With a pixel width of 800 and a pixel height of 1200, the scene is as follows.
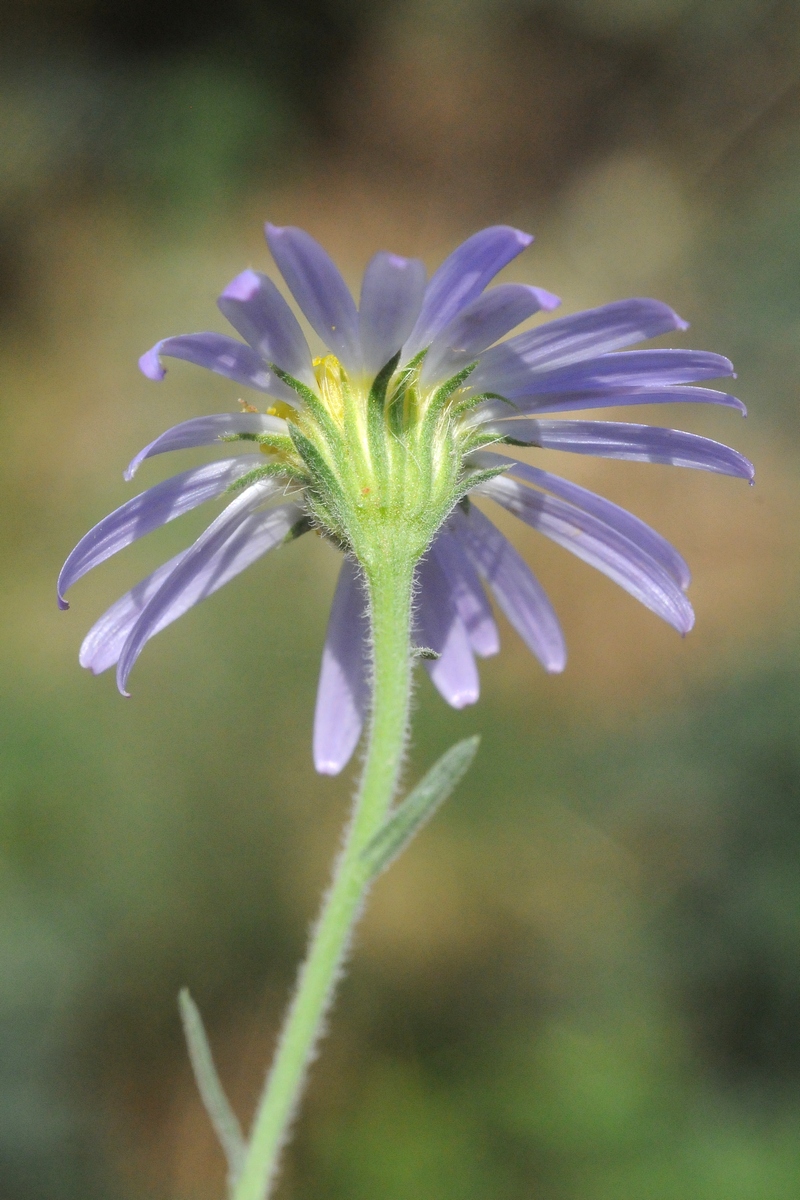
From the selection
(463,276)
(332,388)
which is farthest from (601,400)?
(332,388)

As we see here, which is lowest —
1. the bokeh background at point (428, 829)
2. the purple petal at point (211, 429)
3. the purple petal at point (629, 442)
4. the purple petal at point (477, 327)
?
the bokeh background at point (428, 829)

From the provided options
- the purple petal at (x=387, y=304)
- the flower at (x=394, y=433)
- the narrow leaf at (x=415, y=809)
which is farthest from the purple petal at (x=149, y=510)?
the narrow leaf at (x=415, y=809)

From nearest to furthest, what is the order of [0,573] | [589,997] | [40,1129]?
[40,1129]
[589,997]
[0,573]

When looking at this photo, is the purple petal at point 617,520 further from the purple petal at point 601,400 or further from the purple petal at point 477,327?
the purple petal at point 477,327

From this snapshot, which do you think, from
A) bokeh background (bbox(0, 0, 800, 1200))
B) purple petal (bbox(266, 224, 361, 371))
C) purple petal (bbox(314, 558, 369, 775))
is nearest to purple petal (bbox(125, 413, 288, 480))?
purple petal (bbox(266, 224, 361, 371))

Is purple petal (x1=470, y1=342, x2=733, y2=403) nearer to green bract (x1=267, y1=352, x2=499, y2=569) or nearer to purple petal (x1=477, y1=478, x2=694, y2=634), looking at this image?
green bract (x1=267, y1=352, x2=499, y2=569)

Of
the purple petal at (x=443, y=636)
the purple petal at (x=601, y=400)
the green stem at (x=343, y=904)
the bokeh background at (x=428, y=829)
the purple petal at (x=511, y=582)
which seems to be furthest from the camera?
the bokeh background at (x=428, y=829)

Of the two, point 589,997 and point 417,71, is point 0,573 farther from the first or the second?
point 417,71

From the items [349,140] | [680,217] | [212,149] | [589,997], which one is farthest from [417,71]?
[589,997]
